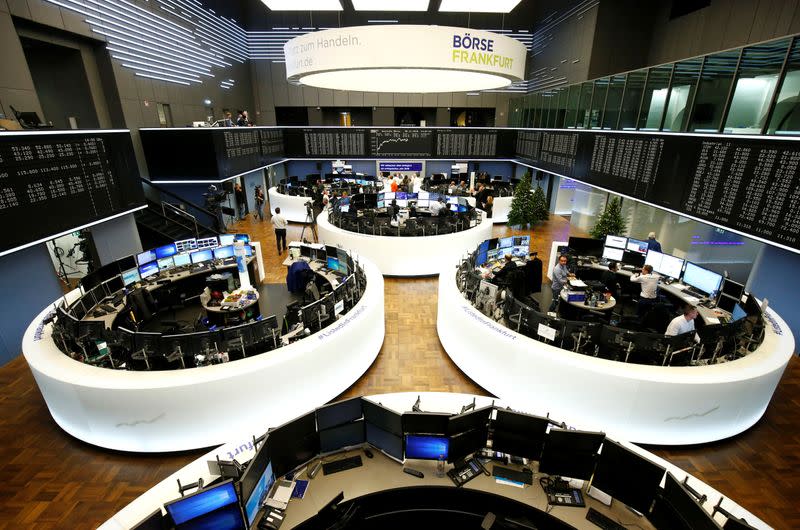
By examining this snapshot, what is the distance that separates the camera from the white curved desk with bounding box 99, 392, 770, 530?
2.78 metres

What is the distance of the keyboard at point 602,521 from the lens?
2882mm

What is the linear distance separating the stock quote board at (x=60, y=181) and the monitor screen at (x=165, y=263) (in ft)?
4.11

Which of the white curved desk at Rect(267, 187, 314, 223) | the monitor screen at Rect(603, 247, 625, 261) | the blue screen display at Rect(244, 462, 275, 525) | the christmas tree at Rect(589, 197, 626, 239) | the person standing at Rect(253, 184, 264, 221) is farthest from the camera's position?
the person standing at Rect(253, 184, 264, 221)

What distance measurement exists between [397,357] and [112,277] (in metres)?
5.34

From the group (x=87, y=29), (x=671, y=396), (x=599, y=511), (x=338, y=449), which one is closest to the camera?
(x=599, y=511)

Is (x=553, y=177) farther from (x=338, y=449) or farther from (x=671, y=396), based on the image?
(x=338, y=449)

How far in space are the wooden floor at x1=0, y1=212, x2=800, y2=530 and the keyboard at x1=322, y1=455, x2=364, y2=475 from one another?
194 cm

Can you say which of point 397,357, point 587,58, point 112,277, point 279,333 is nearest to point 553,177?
point 587,58

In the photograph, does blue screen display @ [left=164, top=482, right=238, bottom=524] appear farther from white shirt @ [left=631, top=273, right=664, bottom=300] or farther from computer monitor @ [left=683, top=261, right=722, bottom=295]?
computer monitor @ [left=683, top=261, right=722, bottom=295]

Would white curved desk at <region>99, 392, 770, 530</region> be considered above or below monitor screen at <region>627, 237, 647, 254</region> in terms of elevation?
below

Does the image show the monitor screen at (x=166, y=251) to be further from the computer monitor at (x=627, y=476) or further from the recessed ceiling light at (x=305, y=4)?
the computer monitor at (x=627, y=476)

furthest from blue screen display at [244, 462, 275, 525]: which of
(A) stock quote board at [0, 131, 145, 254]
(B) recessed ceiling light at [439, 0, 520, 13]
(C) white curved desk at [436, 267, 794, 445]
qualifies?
(B) recessed ceiling light at [439, 0, 520, 13]

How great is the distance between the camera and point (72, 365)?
4387 mm

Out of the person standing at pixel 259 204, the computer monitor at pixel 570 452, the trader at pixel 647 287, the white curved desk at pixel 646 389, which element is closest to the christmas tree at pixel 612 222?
the trader at pixel 647 287
